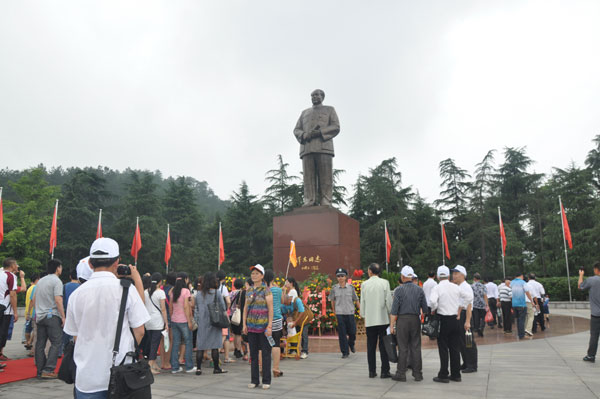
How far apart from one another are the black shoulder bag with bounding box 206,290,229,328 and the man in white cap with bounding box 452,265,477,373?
137 inches

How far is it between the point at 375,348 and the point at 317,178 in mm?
7788

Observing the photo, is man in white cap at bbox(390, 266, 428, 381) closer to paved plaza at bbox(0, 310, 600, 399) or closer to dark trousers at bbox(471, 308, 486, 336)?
paved plaza at bbox(0, 310, 600, 399)

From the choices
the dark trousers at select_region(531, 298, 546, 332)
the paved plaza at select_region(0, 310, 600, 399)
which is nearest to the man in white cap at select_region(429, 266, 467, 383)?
the paved plaza at select_region(0, 310, 600, 399)

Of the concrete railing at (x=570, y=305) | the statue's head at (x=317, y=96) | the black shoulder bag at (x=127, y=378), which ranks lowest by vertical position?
the concrete railing at (x=570, y=305)

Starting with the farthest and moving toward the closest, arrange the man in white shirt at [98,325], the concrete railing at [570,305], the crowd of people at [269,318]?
1. the concrete railing at [570,305]
2. the crowd of people at [269,318]
3. the man in white shirt at [98,325]

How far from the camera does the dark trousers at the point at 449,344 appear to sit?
223 inches

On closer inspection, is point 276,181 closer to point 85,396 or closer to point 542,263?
point 542,263

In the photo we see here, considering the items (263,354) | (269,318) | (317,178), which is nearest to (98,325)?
(269,318)

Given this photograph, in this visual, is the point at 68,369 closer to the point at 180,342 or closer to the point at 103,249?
the point at 103,249

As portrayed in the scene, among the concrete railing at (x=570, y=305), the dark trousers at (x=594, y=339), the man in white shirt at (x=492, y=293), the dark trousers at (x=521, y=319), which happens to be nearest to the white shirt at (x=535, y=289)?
the dark trousers at (x=521, y=319)

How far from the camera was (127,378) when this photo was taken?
2408 mm

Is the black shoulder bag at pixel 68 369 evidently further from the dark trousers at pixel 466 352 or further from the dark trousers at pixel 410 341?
the dark trousers at pixel 466 352

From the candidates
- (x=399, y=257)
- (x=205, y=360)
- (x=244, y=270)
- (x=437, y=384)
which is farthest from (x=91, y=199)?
(x=437, y=384)

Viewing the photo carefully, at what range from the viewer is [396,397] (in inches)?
191
